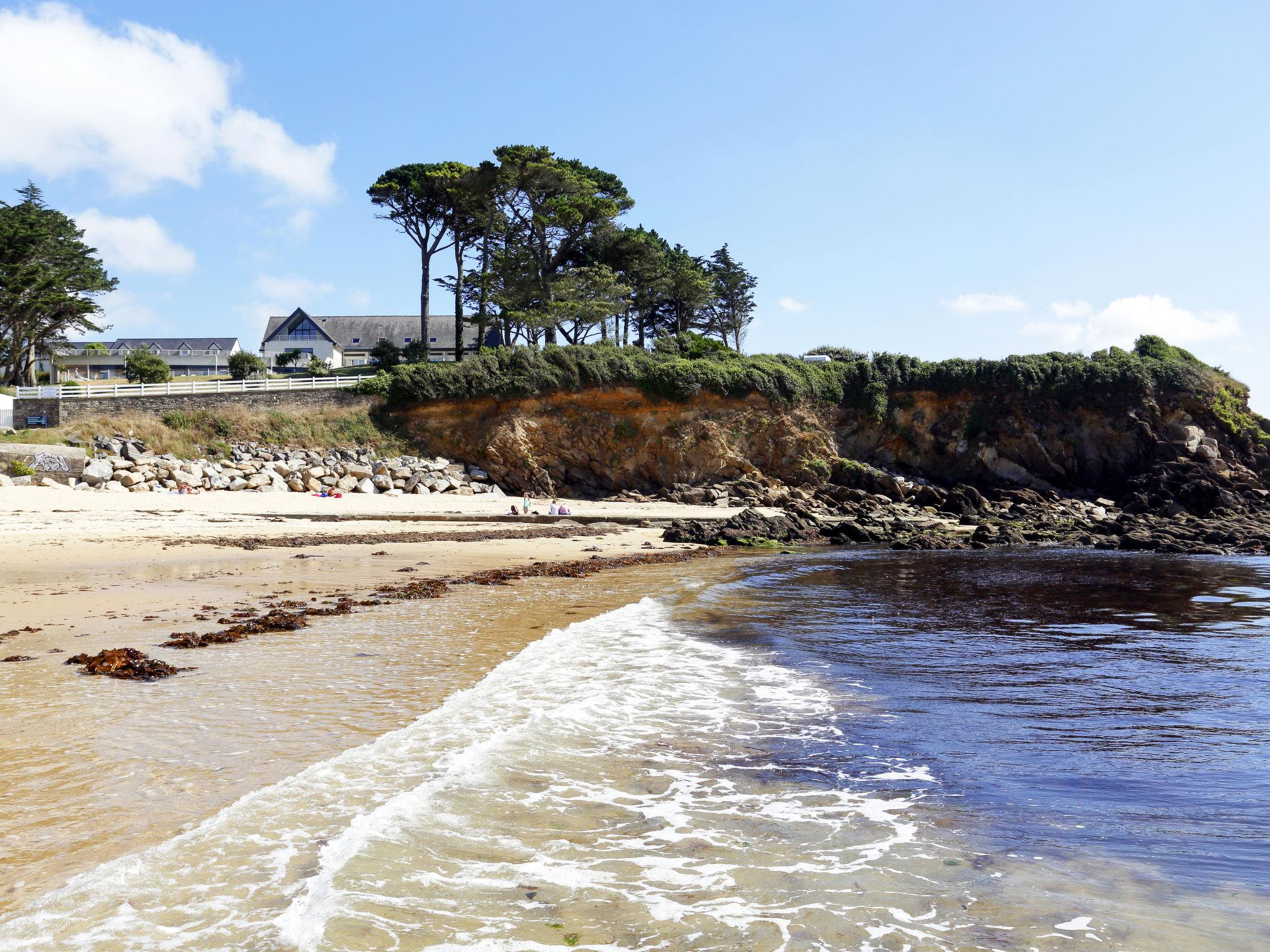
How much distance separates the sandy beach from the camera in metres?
4.44

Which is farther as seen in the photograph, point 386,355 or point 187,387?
point 386,355

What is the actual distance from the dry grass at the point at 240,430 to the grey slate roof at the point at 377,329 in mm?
31982

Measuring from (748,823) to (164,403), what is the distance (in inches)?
1505

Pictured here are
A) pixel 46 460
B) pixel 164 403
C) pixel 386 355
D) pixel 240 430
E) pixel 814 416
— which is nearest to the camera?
pixel 46 460

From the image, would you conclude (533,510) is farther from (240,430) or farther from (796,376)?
(796,376)

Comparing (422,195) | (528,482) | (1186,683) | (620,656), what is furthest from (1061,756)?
(422,195)

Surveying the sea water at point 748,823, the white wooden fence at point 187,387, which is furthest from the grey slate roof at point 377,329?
the sea water at point 748,823

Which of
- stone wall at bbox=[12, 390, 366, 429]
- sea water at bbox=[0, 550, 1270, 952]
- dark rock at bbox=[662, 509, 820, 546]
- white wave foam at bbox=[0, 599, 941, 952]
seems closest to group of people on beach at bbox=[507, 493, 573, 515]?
dark rock at bbox=[662, 509, 820, 546]

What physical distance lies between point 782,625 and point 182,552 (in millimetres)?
13283

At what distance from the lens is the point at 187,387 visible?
36.5 metres

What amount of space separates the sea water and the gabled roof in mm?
65763

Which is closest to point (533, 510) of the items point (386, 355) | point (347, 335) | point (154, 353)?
point (386, 355)

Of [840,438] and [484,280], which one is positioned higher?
[484,280]

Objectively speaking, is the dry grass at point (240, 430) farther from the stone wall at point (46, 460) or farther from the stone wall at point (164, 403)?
the stone wall at point (46, 460)
